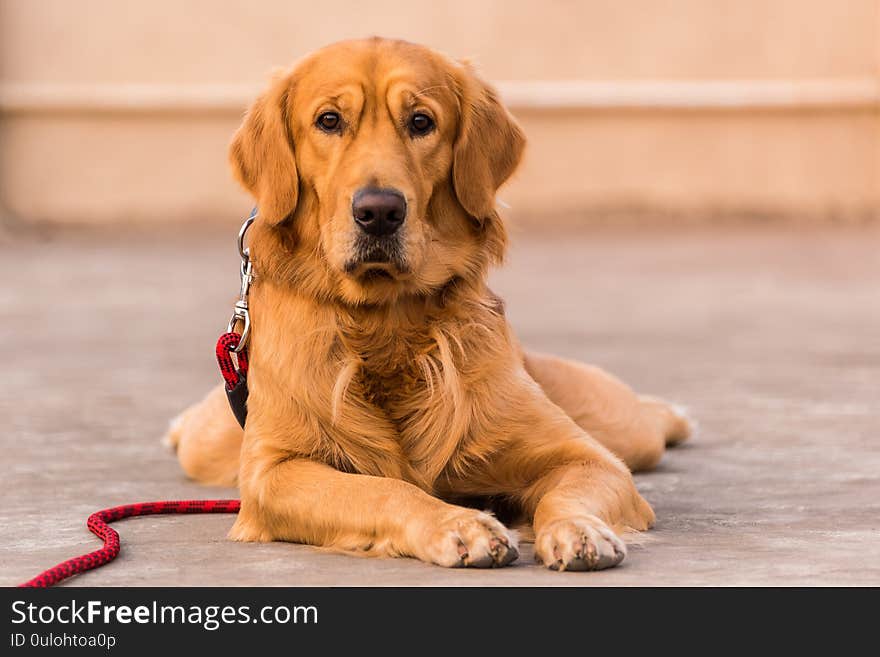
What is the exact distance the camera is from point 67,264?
1452 cm

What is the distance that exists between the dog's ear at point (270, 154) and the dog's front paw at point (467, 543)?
49.2 inches

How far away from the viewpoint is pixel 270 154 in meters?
4.81

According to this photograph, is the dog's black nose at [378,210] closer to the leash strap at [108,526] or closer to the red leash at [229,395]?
the red leash at [229,395]

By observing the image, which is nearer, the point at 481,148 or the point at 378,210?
the point at 378,210

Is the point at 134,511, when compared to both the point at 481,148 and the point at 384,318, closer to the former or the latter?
the point at 384,318

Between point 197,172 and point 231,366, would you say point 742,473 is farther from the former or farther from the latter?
point 197,172

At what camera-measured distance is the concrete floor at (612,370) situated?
404 cm

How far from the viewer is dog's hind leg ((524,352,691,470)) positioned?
18.3 feet

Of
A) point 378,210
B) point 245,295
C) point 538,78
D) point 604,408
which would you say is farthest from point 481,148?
point 538,78

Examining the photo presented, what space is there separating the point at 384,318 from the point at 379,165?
1.67ft

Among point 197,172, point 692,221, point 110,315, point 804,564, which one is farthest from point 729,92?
point 804,564

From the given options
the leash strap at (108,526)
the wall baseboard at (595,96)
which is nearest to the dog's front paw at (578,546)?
the leash strap at (108,526)

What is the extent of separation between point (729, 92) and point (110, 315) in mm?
9478

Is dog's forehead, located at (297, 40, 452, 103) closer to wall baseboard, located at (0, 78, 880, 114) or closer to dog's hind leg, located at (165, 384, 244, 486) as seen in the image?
dog's hind leg, located at (165, 384, 244, 486)
